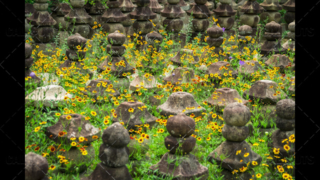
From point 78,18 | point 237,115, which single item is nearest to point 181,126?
point 237,115

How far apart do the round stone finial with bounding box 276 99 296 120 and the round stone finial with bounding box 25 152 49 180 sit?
2065 mm

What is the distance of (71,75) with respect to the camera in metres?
5.46

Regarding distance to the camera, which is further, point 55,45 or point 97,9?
point 97,9

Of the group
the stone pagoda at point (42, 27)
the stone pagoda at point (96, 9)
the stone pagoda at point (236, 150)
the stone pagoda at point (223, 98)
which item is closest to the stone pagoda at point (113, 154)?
the stone pagoda at point (236, 150)

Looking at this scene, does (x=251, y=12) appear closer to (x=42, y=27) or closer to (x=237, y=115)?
(x=42, y=27)

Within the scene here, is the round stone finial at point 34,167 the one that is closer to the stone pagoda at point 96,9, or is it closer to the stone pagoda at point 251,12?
the stone pagoda at point 96,9

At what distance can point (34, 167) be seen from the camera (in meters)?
2.60

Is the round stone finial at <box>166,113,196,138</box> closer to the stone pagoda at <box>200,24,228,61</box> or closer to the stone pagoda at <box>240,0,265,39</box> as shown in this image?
the stone pagoda at <box>200,24,228,61</box>

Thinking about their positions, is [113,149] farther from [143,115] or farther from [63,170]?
[143,115]

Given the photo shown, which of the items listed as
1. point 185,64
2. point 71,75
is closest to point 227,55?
point 185,64

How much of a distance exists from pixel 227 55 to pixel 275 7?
304 cm

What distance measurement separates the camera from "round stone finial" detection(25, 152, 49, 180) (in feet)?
8.51

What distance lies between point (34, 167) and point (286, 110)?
84.9 inches

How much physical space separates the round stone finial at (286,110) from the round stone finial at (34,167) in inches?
81.3
